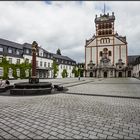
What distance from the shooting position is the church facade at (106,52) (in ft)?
211

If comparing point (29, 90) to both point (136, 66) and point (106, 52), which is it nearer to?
point (136, 66)

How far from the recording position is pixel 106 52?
6619 centimetres

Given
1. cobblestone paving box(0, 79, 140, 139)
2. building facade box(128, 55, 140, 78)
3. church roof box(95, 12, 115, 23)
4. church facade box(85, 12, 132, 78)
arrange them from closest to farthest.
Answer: cobblestone paving box(0, 79, 140, 139) < building facade box(128, 55, 140, 78) < church facade box(85, 12, 132, 78) < church roof box(95, 12, 115, 23)

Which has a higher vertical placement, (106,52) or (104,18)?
(104,18)

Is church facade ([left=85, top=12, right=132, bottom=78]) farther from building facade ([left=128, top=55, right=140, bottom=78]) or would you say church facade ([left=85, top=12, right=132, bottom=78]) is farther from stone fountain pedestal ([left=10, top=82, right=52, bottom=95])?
stone fountain pedestal ([left=10, top=82, right=52, bottom=95])

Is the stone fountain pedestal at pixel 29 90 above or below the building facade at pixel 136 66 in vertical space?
below

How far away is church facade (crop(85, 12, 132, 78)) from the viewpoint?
211 ft

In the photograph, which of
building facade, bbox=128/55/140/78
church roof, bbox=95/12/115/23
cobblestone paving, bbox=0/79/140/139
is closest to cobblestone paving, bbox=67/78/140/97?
cobblestone paving, bbox=0/79/140/139

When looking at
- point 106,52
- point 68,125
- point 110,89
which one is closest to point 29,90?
point 68,125

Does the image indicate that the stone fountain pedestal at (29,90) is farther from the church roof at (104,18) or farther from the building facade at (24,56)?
the church roof at (104,18)

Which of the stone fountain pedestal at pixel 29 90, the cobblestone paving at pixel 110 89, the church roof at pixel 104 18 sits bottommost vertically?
the cobblestone paving at pixel 110 89

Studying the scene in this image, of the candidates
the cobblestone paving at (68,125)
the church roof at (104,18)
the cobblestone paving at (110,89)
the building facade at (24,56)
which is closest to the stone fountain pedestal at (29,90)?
the cobblestone paving at (110,89)

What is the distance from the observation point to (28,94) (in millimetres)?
12148

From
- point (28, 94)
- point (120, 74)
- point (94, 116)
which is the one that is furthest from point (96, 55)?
point (94, 116)
